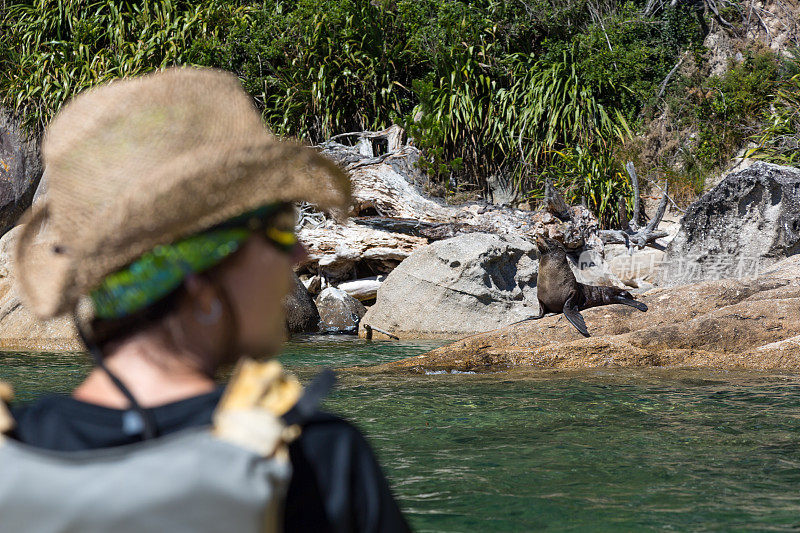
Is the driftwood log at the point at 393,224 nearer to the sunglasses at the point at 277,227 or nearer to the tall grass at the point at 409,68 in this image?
the tall grass at the point at 409,68

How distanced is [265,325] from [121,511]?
30 cm

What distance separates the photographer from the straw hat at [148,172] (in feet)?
3.15

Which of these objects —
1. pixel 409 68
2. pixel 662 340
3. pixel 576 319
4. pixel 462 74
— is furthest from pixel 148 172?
pixel 409 68

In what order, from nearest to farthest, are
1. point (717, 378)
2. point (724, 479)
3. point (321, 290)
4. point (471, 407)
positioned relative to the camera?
point (724, 479) < point (471, 407) < point (717, 378) < point (321, 290)

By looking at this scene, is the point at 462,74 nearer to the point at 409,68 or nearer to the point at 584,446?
the point at 409,68

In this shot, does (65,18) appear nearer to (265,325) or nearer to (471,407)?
(471,407)

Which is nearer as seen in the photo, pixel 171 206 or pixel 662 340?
pixel 171 206

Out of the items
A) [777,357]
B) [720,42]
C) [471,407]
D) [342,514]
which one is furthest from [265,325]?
[720,42]

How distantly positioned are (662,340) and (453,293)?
5.18 metres

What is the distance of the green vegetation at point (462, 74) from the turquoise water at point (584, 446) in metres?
9.60

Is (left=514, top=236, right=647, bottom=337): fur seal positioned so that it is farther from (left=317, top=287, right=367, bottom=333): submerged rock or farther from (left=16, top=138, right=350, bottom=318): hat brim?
(left=16, top=138, right=350, bottom=318): hat brim

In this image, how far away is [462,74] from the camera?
16.5 m

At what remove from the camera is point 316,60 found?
17.0 meters

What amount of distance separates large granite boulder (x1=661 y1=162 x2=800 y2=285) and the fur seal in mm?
3550
